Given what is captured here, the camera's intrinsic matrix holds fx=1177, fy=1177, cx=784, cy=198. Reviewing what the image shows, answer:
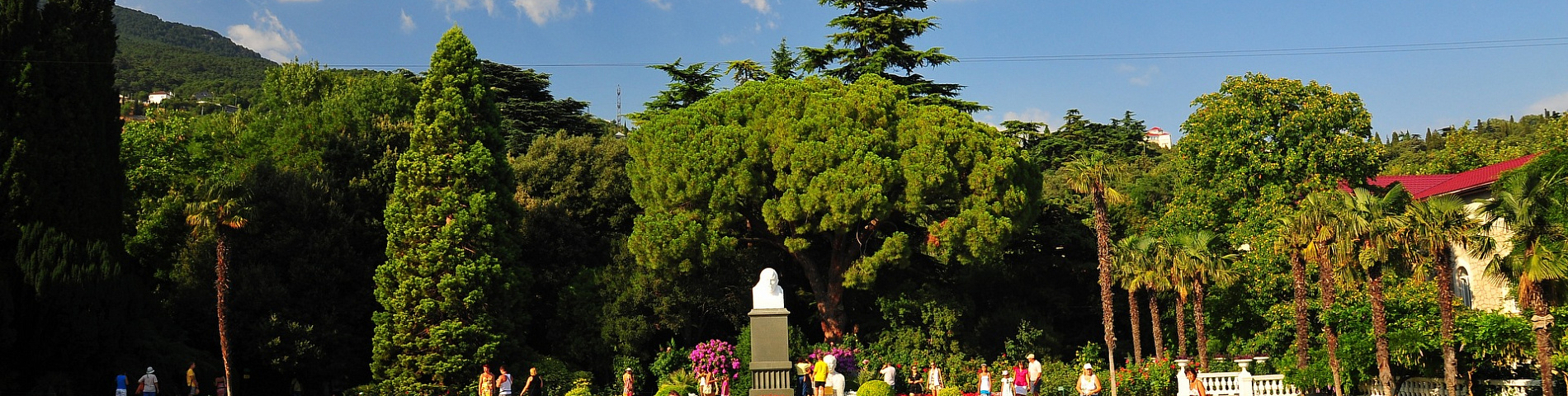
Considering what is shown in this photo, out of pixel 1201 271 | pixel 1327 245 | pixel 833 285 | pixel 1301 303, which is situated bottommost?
pixel 1301 303

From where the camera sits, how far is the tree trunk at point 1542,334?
22.0 metres

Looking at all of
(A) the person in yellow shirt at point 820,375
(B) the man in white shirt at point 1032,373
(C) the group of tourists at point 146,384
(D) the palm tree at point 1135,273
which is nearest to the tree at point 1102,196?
(D) the palm tree at point 1135,273

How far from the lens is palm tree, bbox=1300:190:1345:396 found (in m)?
25.2

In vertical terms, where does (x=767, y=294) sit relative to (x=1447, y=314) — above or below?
above

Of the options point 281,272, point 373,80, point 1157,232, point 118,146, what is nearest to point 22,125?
point 118,146

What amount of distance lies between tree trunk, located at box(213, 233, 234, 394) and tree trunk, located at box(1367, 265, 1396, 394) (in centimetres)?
2569

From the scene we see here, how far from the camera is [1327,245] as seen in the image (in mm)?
25375

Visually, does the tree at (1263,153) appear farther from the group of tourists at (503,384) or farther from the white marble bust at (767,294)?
the group of tourists at (503,384)

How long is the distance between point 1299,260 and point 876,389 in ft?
35.8

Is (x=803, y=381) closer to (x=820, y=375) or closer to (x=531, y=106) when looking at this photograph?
(x=820, y=375)

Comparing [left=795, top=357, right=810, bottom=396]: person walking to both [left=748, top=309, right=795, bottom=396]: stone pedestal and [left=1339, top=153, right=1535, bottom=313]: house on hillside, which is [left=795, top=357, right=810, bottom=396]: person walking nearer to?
[left=748, top=309, right=795, bottom=396]: stone pedestal

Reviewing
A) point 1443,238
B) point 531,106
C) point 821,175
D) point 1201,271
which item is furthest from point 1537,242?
point 531,106

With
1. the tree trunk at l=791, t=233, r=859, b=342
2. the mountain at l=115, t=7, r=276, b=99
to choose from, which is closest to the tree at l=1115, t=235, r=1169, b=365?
the tree trunk at l=791, t=233, r=859, b=342

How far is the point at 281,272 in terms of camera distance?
30.0 metres
